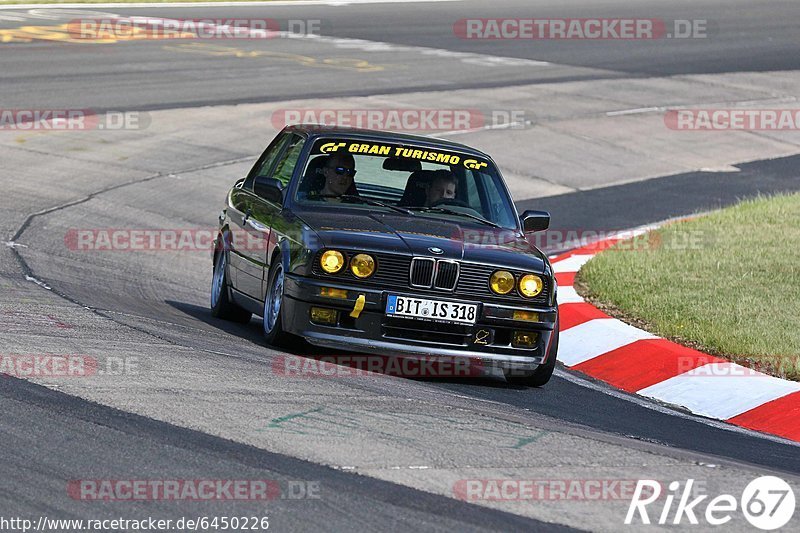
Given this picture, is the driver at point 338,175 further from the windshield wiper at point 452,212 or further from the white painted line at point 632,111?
the white painted line at point 632,111

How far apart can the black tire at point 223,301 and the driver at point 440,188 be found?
167 cm

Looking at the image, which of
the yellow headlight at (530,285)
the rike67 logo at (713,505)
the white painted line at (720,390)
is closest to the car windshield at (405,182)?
the yellow headlight at (530,285)

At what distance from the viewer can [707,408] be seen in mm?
8070

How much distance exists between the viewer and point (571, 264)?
495 inches

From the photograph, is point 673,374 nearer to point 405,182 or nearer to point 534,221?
point 534,221

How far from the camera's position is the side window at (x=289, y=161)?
9406 mm

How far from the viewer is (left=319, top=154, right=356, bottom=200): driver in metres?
9.14

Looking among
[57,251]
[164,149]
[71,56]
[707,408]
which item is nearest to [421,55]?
[71,56]

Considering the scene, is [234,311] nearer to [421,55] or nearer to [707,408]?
[707,408]

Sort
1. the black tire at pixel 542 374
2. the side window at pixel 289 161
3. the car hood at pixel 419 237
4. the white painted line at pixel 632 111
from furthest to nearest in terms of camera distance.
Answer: the white painted line at pixel 632 111 < the side window at pixel 289 161 < the black tire at pixel 542 374 < the car hood at pixel 419 237

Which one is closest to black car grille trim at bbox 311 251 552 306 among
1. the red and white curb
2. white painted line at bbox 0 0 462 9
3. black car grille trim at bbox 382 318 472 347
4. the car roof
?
black car grille trim at bbox 382 318 472 347

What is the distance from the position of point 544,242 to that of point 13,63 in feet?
40.2

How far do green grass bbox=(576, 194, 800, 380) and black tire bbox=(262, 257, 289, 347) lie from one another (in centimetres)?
281

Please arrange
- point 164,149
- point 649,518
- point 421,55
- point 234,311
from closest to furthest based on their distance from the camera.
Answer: point 649,518 < point 234,311 < point 164,149 < point 421,55
